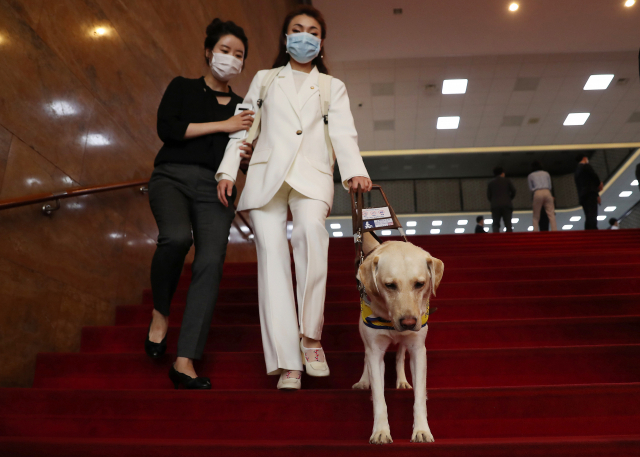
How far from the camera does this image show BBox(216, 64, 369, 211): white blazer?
2227 millimetres

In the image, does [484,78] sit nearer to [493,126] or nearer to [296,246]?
[493,126]

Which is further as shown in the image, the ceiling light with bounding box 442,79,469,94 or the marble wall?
the ceiling light with bounding box 442,79,469,94

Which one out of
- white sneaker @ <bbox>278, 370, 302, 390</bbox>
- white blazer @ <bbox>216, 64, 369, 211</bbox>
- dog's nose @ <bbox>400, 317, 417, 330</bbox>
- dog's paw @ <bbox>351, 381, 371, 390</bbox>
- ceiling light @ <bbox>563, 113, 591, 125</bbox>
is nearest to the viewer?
dog's nose @ <bbox>400, 317, 417, 330</bbox>

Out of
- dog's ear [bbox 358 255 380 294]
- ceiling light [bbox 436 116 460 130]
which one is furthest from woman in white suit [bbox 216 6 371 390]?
ceiling light [bbox 436 116 460 130]

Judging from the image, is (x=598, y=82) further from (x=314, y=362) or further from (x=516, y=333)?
(x=314, y=362)

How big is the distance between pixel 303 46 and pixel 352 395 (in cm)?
167

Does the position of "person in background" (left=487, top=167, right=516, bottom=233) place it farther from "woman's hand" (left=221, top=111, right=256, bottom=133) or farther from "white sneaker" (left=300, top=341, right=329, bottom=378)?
"white sneaker" (left=300, top=341, right=329, bottom=378)

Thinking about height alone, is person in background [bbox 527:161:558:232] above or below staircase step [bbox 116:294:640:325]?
above

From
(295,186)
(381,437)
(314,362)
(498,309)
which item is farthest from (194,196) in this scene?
(498,309)

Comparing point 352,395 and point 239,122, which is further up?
point 239,122

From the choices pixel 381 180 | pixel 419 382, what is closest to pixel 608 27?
pixel 381 180

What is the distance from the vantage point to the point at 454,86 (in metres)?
10.9

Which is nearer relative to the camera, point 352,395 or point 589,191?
point 352,395

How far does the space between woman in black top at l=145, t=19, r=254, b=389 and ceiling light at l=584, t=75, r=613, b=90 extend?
10.4m
